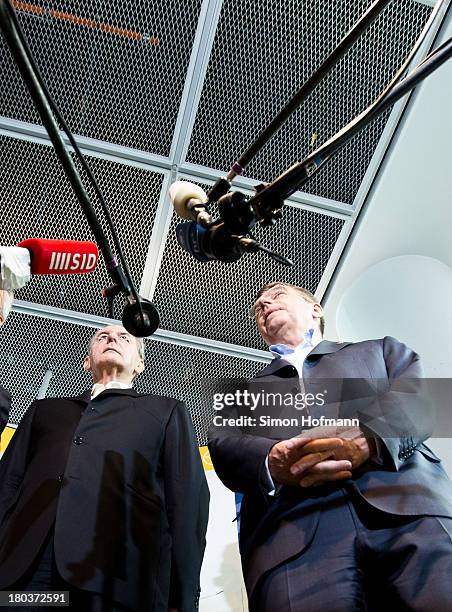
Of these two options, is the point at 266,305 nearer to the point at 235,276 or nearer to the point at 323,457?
the point at 235,276

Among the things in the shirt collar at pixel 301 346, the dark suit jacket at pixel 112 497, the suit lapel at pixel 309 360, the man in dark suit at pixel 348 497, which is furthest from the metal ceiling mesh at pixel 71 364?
the man in dark suit at pixel 348 497

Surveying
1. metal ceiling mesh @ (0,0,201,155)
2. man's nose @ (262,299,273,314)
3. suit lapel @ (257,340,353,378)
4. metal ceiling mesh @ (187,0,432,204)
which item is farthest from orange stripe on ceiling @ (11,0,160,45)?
suit lapel @ (257,340,353,378)

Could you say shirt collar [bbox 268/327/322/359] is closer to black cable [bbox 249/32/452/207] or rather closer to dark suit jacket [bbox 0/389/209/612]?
dark suit jacket [bbox 0/389/209/612]

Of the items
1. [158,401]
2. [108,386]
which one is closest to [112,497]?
[158,401]

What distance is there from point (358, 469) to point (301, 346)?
60cm

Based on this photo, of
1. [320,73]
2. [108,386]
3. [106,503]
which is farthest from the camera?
[108,386]

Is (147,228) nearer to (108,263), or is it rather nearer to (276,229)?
(276,229)

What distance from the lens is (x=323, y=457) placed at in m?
1.42

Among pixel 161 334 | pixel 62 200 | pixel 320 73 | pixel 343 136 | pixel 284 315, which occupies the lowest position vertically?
pixel 343 136

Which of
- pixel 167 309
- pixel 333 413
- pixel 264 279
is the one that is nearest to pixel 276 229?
pixel 264 279

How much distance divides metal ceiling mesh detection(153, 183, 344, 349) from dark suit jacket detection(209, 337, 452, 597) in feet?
3.41

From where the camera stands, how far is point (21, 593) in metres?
1.45

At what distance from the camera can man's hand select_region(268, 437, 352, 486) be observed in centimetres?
141

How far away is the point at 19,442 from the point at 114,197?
1147 millimetres
